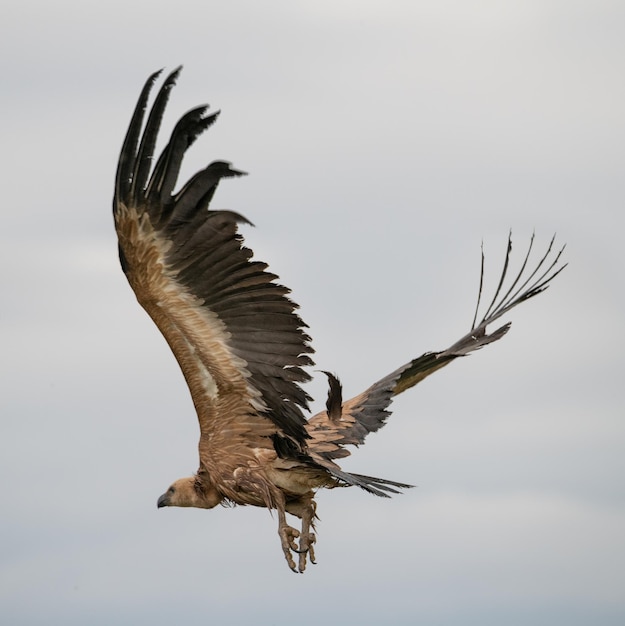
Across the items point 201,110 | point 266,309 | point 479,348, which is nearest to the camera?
point 201,110

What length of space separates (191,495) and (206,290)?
216cm

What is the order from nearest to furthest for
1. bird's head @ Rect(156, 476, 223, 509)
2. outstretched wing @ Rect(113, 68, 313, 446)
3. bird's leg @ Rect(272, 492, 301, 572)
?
outstretched wing @ Rect(113, 68, 313, 446)
bird's leg @ Rect(272, 492, 301, 572)
bird's head @ Rect(156, 476, 223, 509)

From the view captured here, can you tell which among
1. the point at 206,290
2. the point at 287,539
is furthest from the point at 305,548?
the point at 206,290

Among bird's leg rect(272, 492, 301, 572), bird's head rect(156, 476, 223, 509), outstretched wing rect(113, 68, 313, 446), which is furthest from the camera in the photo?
bird's head rect(156, 476, 223, 509)

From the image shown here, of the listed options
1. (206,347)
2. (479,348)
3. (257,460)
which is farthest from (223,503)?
(479,348)

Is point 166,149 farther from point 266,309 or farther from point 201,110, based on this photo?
point 266,309

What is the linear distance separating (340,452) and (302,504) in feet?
1.71

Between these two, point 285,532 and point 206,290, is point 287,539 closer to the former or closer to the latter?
point 285,532

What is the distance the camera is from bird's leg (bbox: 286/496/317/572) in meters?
14.9

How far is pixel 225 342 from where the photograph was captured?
571 inches

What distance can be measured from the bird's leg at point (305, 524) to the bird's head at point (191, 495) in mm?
643

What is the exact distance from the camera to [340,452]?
15188 millimetres

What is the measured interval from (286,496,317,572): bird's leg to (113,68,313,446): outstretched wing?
1.89 ft

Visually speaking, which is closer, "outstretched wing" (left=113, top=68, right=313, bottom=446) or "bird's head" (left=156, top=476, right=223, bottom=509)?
"outstretched wing" (left=113, top=68, right=313, bottom=446)
